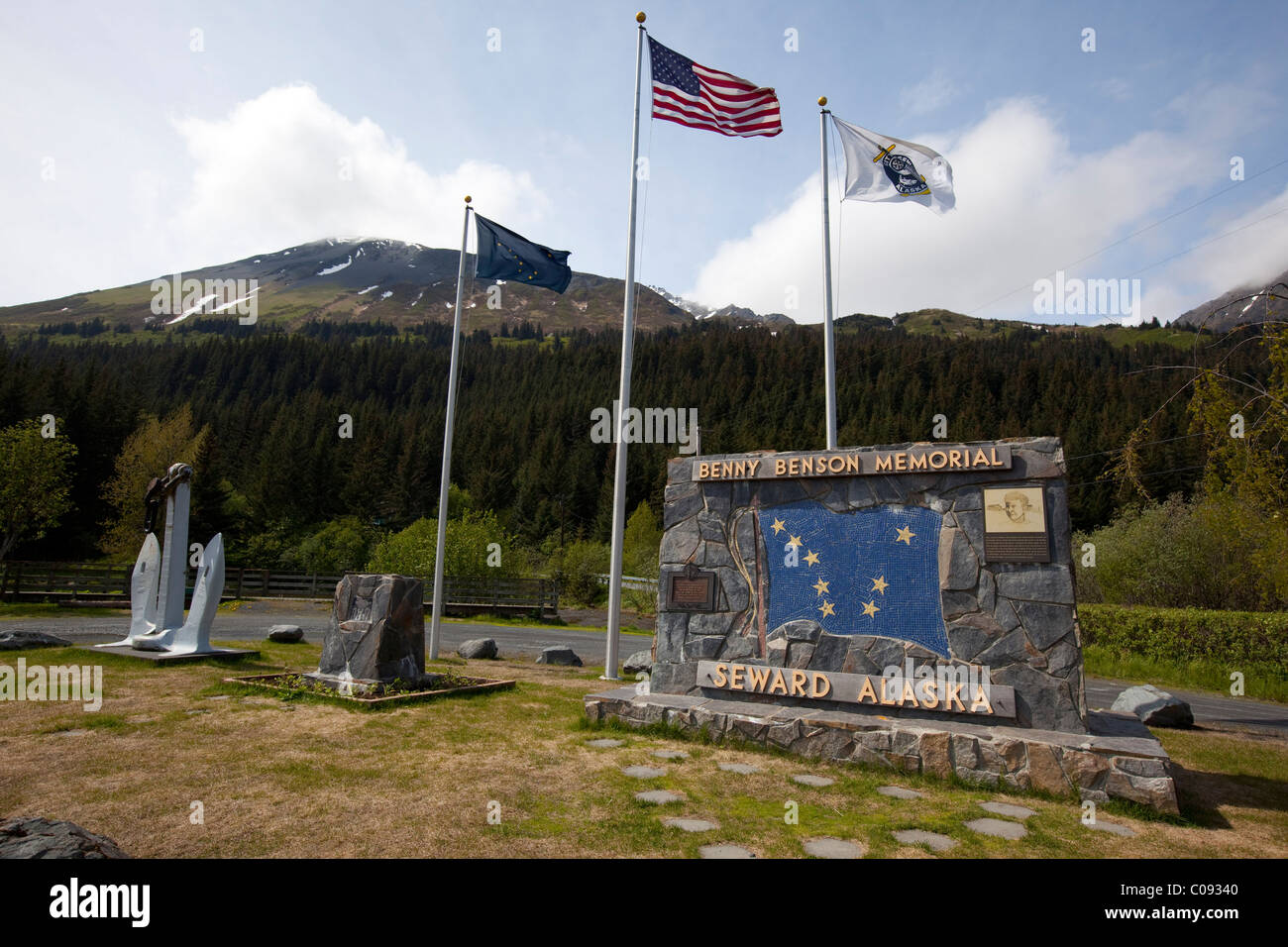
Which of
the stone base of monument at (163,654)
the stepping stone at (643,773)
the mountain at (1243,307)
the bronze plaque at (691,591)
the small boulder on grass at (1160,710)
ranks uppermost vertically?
the mountain at (1243,307)

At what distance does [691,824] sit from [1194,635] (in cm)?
1684

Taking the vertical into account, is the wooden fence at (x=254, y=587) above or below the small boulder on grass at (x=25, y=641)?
below

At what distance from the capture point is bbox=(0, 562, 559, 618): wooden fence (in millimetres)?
23906

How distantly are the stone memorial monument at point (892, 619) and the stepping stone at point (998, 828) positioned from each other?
3.40ft

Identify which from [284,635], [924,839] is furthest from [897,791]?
[284,635]

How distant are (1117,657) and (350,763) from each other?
18460 mm

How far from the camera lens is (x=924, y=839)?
4562mm

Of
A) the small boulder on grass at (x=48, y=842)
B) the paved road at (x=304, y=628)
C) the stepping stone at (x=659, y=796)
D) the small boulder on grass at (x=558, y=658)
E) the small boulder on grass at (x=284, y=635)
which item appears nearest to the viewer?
the small boulder on grass at (x=48, y=842)

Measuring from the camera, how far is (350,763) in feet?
19.6

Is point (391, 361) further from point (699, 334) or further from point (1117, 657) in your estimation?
point (1117, 657)

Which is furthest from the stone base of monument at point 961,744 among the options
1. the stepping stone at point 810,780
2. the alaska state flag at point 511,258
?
the alaska state flag at point 511,258

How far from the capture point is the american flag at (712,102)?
39.2 feet

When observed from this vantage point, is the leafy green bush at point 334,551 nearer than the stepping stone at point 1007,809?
No

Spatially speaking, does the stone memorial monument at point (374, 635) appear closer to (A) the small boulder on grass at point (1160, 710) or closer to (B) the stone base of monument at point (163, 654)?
(B) the stone base of monument at point (163, 654)
